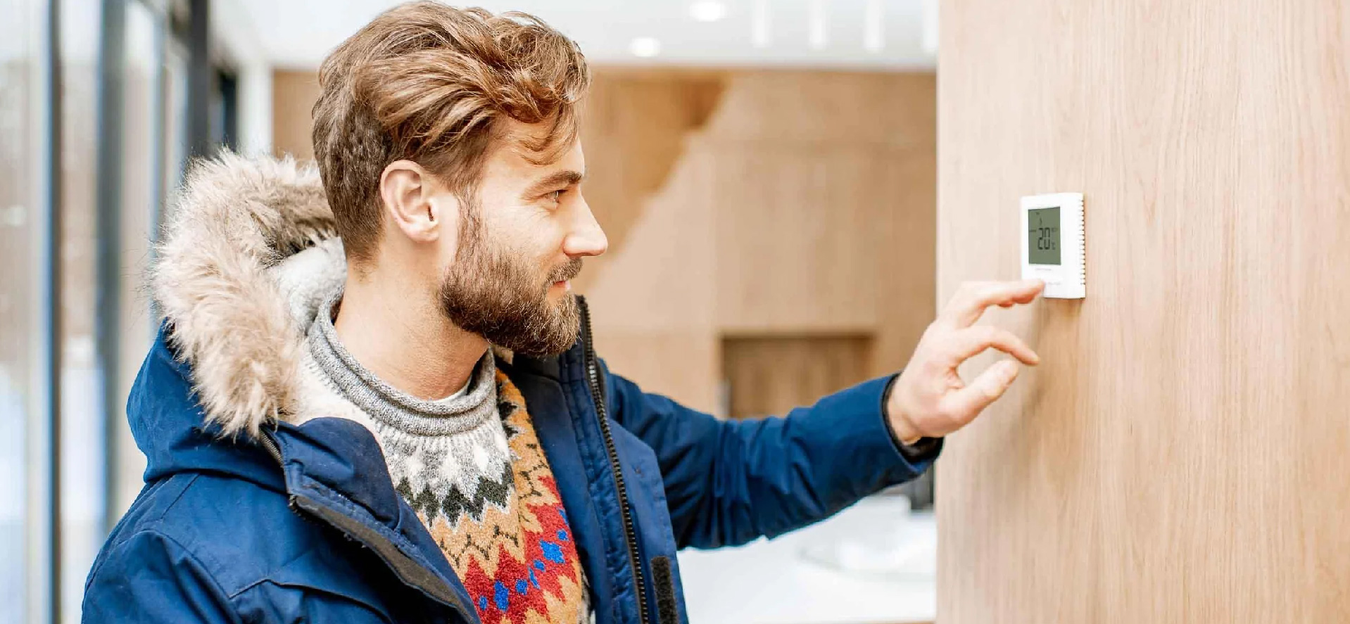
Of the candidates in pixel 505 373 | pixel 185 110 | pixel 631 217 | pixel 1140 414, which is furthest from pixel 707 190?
pixel 1140 414

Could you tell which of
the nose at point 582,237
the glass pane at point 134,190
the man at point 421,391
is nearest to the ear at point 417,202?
the man at point 421,391

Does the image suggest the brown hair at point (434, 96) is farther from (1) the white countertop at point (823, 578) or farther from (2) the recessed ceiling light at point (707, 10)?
(2) the recessed ceiling light at point (707, 10)

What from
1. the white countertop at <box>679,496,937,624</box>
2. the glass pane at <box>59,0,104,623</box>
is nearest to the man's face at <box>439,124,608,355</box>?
the glass pane at <box>59,0,104,623</box>

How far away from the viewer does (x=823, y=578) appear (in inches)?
76.7

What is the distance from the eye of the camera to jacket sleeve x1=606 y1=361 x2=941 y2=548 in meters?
1.04

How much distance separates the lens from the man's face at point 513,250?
0.92m

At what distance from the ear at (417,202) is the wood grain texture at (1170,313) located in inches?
20.0

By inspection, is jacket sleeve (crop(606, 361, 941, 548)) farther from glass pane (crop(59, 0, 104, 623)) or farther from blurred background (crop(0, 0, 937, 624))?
glass pane (crop(59, 0, 104, 623))

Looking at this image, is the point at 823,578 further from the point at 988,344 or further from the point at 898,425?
the point at 988,344

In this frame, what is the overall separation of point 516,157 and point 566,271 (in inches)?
4.5

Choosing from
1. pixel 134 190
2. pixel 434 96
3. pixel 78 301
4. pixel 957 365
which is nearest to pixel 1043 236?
pixel 957 365

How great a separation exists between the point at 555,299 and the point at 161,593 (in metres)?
0.40

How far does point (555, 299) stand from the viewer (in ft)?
3.13

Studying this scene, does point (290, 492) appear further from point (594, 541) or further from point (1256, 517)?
point (1256, 517)
